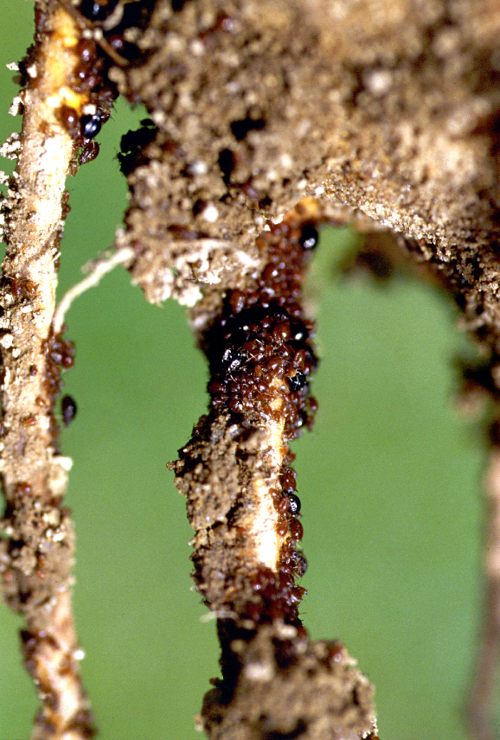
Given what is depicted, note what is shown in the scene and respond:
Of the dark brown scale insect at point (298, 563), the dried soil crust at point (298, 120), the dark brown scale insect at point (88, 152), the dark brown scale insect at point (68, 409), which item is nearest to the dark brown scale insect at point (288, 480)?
the dark brown scale insect at point (298, 563)

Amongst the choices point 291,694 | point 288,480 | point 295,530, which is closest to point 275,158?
point 288,480

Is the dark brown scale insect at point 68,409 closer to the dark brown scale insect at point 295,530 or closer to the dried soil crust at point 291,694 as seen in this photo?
the dark brown scale insect at point 295,530

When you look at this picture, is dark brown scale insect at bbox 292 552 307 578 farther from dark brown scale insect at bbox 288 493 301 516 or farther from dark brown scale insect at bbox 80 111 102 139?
dark brown scale insect at bbox 80 111 102 139

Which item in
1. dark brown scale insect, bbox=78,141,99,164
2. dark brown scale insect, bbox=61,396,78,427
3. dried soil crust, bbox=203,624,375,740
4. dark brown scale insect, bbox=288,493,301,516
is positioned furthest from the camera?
dark brown scale insect, bbox=61,396,78,427

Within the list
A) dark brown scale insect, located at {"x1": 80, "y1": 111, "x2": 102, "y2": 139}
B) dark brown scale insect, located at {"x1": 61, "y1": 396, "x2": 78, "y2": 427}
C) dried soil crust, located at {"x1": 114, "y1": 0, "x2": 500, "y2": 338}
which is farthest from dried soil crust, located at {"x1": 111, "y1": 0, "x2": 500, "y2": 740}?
dark brown scale insect, located at {"x1": 61, "y1": 396, "x2": 78, "y2": 427}

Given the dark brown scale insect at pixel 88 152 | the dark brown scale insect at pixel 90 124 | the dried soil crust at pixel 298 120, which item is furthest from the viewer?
the dark brown scale insect at pixel 88 152

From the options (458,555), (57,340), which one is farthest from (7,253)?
(458,555)

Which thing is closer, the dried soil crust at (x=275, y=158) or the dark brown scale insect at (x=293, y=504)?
the dried soil crust at (x=275, y=158)

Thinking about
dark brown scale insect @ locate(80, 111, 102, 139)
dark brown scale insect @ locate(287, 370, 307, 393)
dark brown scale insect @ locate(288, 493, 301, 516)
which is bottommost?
dark brown scale insect @ locate(288, 493, 301, 516)

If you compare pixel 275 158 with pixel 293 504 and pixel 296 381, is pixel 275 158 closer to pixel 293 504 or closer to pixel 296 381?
pixel 296 381

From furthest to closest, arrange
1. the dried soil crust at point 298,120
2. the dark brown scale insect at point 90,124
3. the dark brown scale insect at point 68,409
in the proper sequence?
the dark brown scale insect at point 68,409, the dark brown scale insect at point 90,124, the dried soil crust at point 298,120

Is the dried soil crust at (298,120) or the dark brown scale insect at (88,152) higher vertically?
the dark brown scale insect at (88,152)
